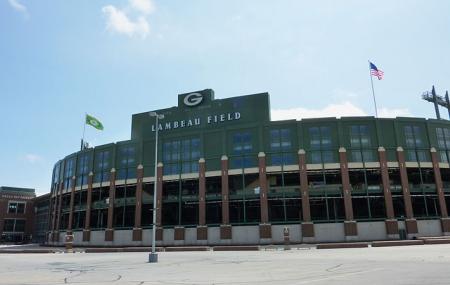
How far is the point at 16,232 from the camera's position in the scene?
98.2 meters

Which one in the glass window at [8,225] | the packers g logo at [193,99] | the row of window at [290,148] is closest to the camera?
the row of window at [290,148]

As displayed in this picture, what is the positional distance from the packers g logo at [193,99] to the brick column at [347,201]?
2449 cm

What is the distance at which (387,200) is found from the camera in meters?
53.8

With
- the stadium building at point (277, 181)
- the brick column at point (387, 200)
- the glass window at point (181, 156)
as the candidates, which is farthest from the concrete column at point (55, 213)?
the brick column at point (387, 200)

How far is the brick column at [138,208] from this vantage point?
60781 millimetres

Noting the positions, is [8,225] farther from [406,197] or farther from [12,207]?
[406,197]

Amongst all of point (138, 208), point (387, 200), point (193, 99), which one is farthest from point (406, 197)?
point (138, 208)

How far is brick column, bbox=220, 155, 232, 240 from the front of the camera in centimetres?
5606

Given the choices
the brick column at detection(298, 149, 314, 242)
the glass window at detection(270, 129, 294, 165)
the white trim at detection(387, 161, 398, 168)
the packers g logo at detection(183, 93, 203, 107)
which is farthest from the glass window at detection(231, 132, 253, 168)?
the white trim at detection(387, 161, 398, 168)

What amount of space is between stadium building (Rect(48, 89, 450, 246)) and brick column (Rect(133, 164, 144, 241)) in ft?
0.51

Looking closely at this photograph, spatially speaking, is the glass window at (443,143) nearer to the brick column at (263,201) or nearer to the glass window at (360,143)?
the glass window at (360,143)

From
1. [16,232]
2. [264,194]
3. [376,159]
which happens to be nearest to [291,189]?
[264,194]

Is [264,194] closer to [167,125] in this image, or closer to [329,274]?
[167,125]

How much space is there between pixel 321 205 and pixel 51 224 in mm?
55962
